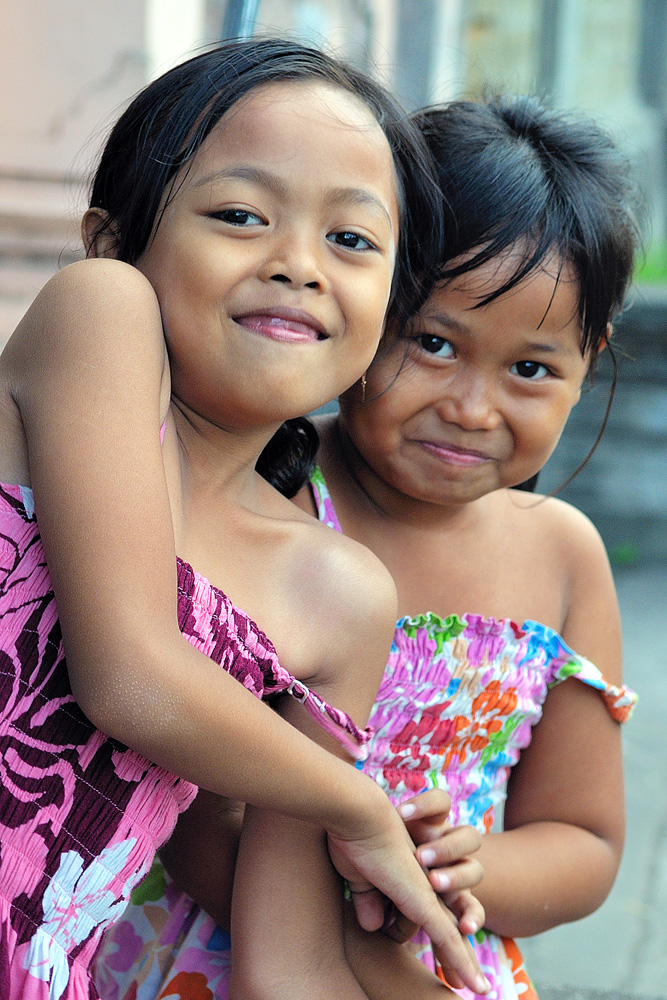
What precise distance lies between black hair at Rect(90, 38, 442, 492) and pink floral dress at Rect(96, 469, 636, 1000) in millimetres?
384

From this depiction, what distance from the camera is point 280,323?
1.16 m

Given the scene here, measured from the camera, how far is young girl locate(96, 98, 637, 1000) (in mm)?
1445

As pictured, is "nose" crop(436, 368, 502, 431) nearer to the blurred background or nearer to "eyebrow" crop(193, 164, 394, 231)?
"eyebrow" crop(193, 164, 394, 231)

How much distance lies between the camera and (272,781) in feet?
3.52

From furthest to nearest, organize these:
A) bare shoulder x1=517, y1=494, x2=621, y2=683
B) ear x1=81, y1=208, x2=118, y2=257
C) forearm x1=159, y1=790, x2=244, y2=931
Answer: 1. bare shoulder x1=517, y1=494, x2=621, y2=683
2. forearm x1=159, y1=790, x2=244, y2=931
3. ear x1=81, y1=208, x2=118, y2=257

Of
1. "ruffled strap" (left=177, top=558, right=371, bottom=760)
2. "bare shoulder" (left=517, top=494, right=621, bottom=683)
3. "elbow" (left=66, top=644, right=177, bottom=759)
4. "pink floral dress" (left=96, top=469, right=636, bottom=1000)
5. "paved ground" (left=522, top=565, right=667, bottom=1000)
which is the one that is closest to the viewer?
"elbow" (left=66, top=644, right=177, bottom=759)

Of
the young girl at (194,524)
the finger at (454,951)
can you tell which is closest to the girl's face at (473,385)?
the young girl at (194,524)

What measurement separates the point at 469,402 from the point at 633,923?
170 cm

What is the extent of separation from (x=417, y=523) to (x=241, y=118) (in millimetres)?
667

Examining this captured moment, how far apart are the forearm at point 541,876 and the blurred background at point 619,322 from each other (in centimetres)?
64

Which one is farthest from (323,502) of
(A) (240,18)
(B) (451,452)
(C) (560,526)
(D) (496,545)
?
(A) (240,18)

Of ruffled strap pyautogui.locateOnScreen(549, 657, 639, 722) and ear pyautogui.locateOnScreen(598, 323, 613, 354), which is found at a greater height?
ear pyautogui.locateOnScreen(598, 323, 613, 354)

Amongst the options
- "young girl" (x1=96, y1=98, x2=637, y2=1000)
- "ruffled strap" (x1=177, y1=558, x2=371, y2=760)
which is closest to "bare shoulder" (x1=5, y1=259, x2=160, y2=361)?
"ruffled strap" (x1=177, y1=558, x2=371, y2=760)

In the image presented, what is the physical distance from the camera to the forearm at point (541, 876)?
152 centimetres
